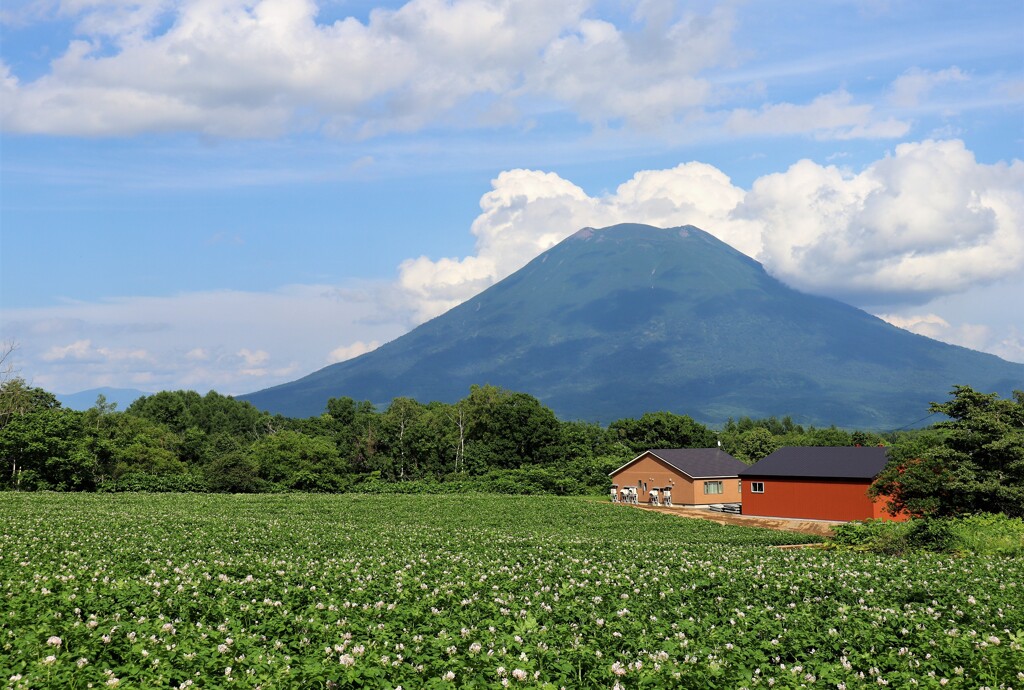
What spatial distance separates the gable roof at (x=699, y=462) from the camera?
73350 mm

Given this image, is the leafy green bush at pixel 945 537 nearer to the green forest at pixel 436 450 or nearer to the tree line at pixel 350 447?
the green forest at pixel 436 450

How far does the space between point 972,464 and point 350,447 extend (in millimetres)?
90735

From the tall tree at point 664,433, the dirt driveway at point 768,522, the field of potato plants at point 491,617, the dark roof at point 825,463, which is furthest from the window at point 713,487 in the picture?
the field of potato plants at point 491,617

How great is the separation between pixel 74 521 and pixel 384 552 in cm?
1431

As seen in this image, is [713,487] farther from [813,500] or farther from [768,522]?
[768,522]

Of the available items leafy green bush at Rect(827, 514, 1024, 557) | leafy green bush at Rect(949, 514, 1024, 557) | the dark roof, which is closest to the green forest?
the dark roof

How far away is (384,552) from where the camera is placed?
896 inches

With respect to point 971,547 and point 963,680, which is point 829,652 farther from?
point 971,547

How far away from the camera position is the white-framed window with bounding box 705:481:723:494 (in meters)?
73.4

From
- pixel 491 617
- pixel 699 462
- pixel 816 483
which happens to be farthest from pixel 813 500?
pixel 491 617

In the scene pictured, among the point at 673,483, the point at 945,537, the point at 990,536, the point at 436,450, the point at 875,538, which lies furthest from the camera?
the point at 436,450

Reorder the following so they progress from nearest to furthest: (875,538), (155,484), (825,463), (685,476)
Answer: (875,538) < (825,463) < (155,484) < (685,476)

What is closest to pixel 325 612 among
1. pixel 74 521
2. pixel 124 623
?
pixel 124 623

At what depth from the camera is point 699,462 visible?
75.4m
